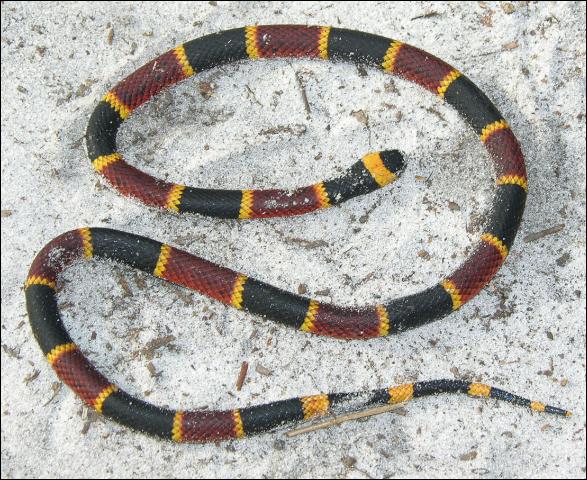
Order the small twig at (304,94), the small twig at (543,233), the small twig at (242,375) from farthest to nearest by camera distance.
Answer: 1. the small twig at (304,94)
2. the small twig at (543,233)
3. the small twig at (242,375)

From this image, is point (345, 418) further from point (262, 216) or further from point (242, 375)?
point (262, 216)

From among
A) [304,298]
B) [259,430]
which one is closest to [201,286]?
[304,298]

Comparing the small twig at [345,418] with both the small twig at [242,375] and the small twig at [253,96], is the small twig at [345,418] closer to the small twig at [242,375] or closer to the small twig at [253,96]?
the small twig at [242,375]

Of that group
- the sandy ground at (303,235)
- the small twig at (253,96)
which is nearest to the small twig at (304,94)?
the sandy ground at (303,235)

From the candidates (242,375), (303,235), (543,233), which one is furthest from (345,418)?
(543,233)

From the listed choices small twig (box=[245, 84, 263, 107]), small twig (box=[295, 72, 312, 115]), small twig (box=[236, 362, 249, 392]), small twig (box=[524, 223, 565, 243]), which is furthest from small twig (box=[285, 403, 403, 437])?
small twig (box=[245, 84, 263, 107])

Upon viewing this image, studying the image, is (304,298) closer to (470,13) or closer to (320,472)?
(320,472)
